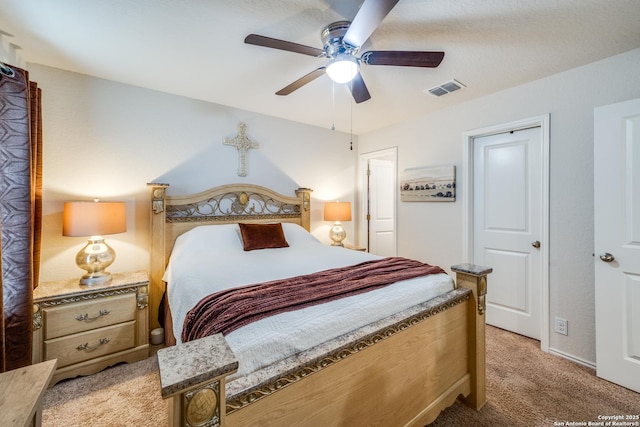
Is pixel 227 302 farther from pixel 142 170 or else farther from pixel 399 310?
pixel 142 170

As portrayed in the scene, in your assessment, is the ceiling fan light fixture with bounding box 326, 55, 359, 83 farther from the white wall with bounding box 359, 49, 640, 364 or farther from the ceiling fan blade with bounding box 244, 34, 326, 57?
the white wall with bounding box 359, 49, 640, 364

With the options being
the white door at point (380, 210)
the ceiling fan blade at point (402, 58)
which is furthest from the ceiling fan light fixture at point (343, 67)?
the white door at point (380, 210)

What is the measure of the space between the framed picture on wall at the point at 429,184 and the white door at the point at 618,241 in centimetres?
122

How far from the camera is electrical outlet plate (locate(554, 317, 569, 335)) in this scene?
7.41 ft

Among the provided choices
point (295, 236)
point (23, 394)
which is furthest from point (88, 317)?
point (295, 236)

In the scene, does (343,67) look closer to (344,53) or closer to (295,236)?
(344,53)

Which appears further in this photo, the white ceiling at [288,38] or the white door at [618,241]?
the white door at [618,241]

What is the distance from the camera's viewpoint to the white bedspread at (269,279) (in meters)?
1.04

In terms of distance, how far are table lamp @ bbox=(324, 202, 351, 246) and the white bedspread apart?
2.27 ft

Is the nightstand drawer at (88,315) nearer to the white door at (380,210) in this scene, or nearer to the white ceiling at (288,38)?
the white ceiling at (288,38)

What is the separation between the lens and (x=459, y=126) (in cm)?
302

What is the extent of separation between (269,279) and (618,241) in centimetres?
246

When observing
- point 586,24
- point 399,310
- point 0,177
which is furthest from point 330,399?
point 586,24

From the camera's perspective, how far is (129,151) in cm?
260
